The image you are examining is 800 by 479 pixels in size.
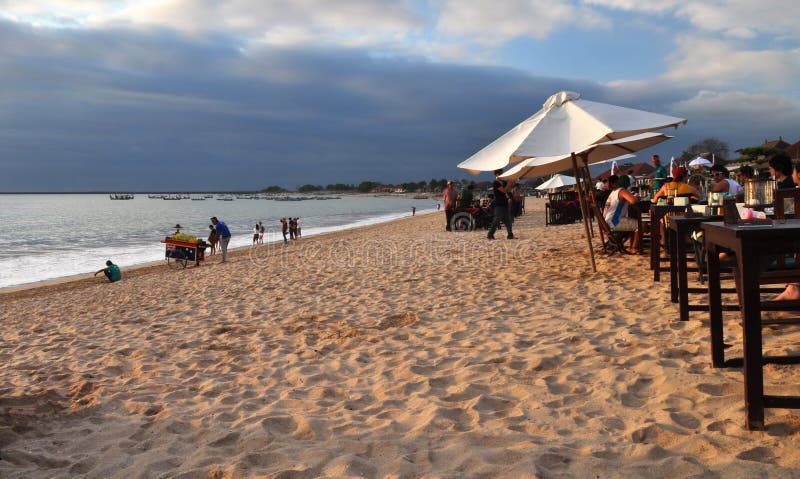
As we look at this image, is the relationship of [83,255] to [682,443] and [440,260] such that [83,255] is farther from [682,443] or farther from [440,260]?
[682,443]

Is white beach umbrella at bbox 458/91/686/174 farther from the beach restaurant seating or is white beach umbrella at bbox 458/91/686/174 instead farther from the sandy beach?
the beach restaurant seating

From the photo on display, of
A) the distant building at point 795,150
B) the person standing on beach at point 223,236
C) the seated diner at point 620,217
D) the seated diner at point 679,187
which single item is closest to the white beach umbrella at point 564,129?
the seated diner at point 679,187

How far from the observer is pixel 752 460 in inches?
82.8

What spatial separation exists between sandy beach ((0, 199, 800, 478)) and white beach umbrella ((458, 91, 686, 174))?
155 centimetres

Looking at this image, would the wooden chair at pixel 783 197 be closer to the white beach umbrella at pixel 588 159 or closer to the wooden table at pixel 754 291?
the wooden table at pixel 754 291

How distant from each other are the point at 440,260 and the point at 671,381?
629 cm

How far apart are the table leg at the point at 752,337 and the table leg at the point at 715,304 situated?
1.87 feet

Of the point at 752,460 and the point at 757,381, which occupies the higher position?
the point at 757,381

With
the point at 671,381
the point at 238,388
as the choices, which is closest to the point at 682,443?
the point at 671,381

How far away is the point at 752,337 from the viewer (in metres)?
2.21

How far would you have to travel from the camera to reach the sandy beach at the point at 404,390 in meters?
2.34

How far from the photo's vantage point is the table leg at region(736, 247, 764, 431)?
2178mm

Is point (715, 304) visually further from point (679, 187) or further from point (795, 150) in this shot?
point (795, 150)

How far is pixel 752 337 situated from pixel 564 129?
13.9ft
